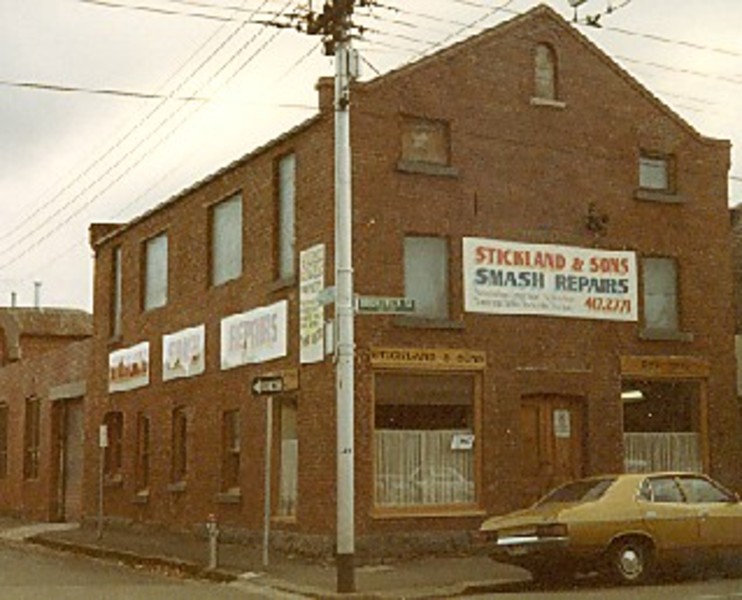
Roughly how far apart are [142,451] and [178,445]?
240 centimetres

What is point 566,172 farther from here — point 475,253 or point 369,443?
point 369,443

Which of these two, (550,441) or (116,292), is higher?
(116,292)

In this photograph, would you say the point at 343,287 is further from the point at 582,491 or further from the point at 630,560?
the point at 630,560

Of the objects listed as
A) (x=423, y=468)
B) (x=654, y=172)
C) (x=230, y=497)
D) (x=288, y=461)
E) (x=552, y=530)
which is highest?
(x=654, y=172)

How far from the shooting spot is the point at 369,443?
21047 millimetres

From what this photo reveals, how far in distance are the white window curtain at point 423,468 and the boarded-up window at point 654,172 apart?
6.37 metres

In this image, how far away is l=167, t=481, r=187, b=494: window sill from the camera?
27.0 metres

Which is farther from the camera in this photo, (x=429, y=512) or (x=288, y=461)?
(x=288, y=461)

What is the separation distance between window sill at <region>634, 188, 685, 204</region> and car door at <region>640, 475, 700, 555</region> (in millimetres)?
7917

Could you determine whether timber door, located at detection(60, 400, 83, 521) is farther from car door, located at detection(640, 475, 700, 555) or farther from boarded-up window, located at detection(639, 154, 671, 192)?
car door, located at detection(640, 475, 700, 555)

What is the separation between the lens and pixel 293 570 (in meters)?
19.8

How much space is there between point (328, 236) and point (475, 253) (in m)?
2.63

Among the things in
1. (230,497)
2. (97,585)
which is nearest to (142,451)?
(230,497)

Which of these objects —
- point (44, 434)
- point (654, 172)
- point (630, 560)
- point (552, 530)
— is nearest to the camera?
point (552, 530)
